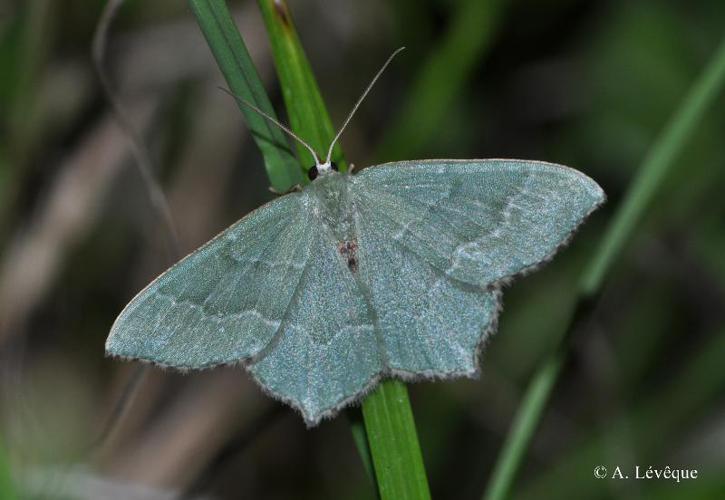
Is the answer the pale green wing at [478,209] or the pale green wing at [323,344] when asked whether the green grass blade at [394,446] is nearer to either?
the pale green wing at [323,344]

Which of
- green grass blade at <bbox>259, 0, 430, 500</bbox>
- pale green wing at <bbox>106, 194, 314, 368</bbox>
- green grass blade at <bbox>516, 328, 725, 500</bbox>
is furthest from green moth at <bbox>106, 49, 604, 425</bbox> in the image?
green grass blade at <bbox>516, 328, 725, 500</bbox>

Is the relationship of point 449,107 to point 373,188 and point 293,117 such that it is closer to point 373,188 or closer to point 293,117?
point 373,188

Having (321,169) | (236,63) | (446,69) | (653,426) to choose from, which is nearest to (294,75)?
(236,63)

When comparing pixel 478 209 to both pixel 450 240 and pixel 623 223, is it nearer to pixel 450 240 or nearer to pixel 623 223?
pixel 450 240

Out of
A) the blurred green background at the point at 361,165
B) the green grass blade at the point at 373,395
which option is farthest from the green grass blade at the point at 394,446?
the blurred green background at the point at 361,165

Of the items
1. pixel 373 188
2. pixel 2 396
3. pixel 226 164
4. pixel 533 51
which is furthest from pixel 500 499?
pixel 533 51

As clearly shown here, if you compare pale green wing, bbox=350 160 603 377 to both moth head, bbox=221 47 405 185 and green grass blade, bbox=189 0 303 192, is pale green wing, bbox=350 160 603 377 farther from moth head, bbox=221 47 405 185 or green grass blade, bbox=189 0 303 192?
green grass blade, bbox=189 0 303 192
